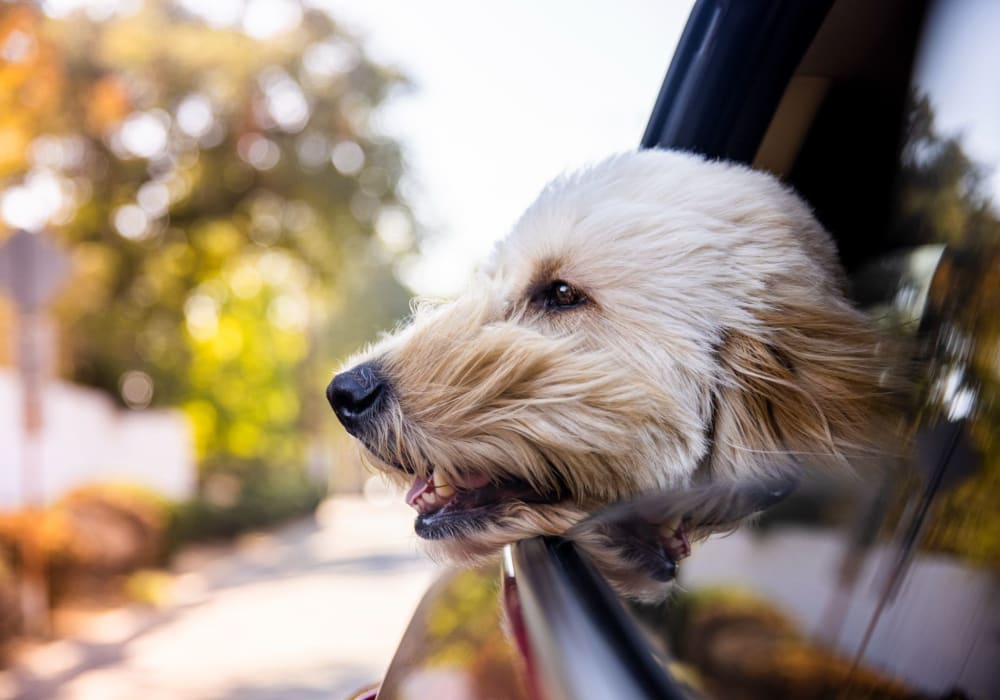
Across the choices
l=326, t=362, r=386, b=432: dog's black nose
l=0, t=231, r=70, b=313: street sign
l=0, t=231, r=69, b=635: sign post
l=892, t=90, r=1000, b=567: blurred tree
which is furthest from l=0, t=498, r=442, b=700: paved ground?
l=892, t=90, r=1000, b=567: blurred tree

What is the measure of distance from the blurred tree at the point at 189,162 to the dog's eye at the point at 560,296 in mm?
8350

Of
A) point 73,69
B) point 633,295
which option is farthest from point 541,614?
point 73,69

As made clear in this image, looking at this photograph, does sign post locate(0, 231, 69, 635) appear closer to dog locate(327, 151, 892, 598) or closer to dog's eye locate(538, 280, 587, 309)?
dog locate(327, 151, 892, 598)

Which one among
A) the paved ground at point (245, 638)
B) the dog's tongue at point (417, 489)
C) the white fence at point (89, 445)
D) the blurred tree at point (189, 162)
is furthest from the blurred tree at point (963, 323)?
the white fence at point (89, 445)

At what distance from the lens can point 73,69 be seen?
1294 centimetres

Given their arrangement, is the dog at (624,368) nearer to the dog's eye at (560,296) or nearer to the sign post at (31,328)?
the dog's eye at (560,296)

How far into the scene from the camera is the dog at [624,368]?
0.82 m

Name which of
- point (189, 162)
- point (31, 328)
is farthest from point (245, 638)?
point (189, 162)

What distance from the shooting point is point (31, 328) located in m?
11.3

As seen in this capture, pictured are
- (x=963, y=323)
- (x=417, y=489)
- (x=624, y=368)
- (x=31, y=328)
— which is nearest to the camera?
(x=963, y=323)

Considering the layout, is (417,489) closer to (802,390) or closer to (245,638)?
(802,390)

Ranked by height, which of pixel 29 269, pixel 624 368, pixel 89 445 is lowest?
pixel 89 445

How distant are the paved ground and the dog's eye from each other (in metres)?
5.55

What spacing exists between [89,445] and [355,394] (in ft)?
61.4
